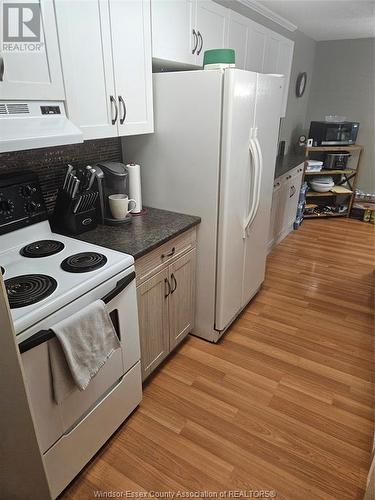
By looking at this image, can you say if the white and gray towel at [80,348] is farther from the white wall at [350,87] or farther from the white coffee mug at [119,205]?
the white wall at [350,87]

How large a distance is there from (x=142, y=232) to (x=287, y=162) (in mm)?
2679

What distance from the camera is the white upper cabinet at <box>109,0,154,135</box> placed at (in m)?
1.54

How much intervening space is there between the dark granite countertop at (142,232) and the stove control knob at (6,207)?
0.33 meters

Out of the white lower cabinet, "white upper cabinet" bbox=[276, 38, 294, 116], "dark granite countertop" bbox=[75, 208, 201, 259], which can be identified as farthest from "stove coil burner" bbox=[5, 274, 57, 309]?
"white upper cabinet" bbox=[276, 38, 294, 116]

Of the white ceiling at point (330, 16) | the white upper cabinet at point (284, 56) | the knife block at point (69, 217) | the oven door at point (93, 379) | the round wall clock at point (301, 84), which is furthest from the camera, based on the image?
the round wall clock at point (301, 84)

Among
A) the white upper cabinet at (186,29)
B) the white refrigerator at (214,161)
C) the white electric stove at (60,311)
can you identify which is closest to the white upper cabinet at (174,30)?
the white upper cabinet at (186,29)

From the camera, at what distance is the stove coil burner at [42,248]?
147 centimetres

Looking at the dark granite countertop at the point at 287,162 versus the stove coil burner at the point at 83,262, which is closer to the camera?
the stove coil burner at the point at 83,262

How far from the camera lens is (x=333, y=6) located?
2893mm

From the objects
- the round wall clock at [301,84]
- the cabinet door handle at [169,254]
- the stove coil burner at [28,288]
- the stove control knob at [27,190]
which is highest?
the round wall clock at [301,84]

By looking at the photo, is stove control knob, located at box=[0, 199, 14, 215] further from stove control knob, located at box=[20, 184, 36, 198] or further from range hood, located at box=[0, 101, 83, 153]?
range hood, located at box=[0, 101, 83, 153]

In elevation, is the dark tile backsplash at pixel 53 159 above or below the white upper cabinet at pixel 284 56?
below

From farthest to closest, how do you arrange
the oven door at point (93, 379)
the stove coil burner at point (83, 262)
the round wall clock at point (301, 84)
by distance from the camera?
1. the round wall clock at point (301, 84)
2. the stove coil burner at point (83, 262)
3. the oven door at point (93, 379)

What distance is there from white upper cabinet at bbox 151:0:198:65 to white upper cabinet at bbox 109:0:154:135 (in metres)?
0.07
